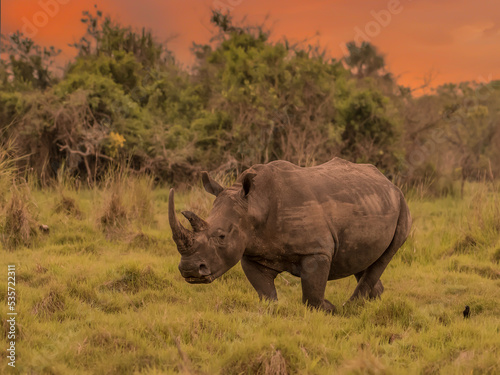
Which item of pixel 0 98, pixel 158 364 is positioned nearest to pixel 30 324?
pixel 158 364

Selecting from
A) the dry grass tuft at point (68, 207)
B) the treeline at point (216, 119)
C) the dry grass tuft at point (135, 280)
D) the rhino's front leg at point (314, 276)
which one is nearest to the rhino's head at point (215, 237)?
the rhino's front leg at point (314, 276)

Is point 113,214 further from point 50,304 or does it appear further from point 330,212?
point 330,212

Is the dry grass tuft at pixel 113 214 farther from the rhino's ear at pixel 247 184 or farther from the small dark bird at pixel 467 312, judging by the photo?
the small dark bird at pixel 467 312

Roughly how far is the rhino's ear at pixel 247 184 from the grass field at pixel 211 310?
39.6 inches

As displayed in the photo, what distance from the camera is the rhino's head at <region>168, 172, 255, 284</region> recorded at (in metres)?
4.31

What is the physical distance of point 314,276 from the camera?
4.82 meters

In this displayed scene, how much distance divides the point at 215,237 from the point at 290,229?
68 cm

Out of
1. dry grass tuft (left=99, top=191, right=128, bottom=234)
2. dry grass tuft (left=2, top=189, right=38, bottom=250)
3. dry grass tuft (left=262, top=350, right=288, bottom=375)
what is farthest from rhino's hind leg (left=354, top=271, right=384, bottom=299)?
dry grass tuft (left=2, top=189, right=38, bottom=250)

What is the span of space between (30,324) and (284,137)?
1078 cm

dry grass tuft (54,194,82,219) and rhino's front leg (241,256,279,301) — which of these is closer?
rhino's front leg (241,256,279,301)

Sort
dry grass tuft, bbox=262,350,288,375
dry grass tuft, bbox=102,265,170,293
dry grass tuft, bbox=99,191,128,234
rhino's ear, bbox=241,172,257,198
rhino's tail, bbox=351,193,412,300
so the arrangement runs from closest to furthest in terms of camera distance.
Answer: dry grass tuft, bbox=262,350,288,375
rhino's ear, bbox=241,172,257,198
rhino's tail, bbox=351,193,412,300
dry grass tuft, bbox=102,265,170,293
dry grass tuft, bbox=99,191,128,234

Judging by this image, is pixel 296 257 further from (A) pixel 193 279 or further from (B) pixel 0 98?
(B) pixel 0 98

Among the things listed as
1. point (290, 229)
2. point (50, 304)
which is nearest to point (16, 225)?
point (50, 304)

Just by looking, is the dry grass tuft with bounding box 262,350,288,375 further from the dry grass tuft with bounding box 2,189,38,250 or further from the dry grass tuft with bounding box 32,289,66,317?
the dry grass tuft with bounding box 2,189,38,250
